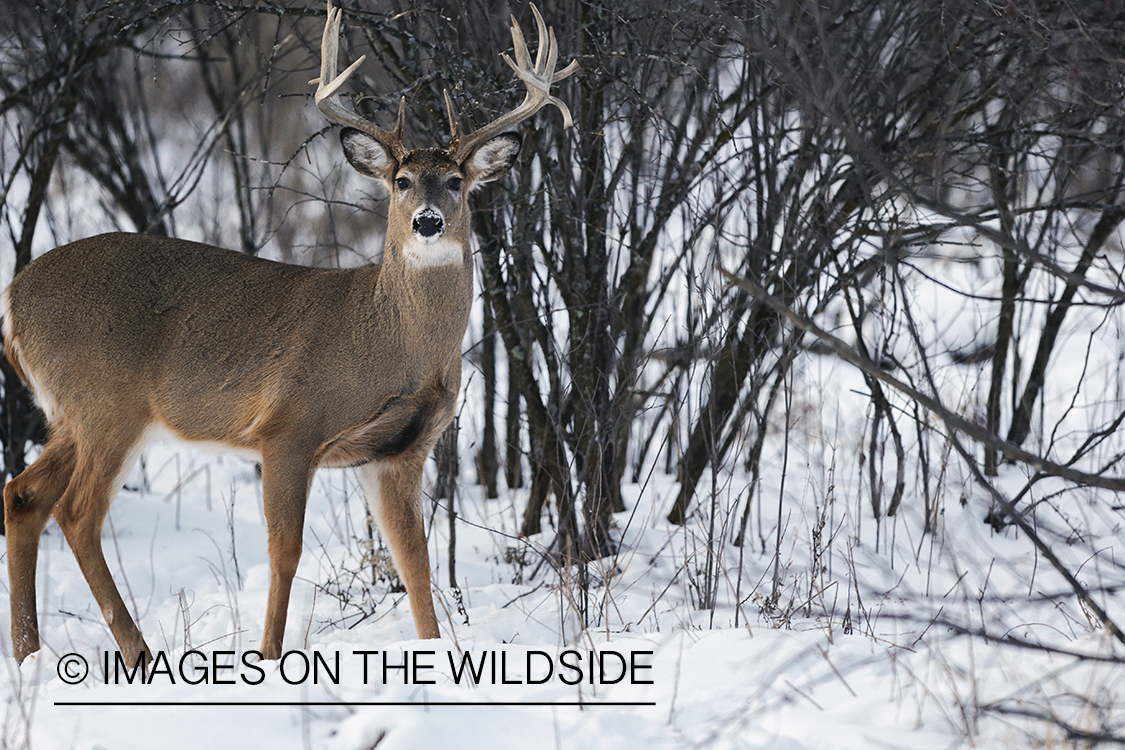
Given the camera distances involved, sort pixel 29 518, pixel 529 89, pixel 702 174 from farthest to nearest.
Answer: pixel 702 174, pixel 29 518, pixel 529 89

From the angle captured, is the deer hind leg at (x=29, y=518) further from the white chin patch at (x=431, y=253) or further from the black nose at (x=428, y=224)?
the black nose at (x=428, y=224)

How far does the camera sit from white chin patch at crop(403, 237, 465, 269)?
169 inches

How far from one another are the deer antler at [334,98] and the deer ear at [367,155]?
0.09ft

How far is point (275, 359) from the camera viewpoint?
14.1 ft

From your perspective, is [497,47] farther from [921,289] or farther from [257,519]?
[921,289]

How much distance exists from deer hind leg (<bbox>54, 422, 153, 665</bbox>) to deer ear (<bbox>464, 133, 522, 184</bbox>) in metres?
1.68

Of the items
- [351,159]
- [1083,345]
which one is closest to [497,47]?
[351,159]

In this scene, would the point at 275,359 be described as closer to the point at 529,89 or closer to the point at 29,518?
the point at 29,518

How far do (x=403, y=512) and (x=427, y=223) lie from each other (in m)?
1.19

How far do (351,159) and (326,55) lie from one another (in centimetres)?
41

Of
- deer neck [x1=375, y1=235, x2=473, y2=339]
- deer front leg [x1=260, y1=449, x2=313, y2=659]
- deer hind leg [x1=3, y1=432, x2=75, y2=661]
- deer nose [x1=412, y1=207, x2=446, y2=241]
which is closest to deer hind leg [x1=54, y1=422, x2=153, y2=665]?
deer hind leg [x1=3, y1=432, x2=75, y2=661]

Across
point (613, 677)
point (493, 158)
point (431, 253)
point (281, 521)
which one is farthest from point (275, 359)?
point (613, 677)

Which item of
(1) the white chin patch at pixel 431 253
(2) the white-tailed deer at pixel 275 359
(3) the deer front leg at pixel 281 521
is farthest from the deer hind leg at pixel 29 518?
(1) the white chin patch at pixel 431 253

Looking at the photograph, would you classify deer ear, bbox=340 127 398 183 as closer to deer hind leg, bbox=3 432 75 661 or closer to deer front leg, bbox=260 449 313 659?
deer front leg, bbox=260 449 313 659
